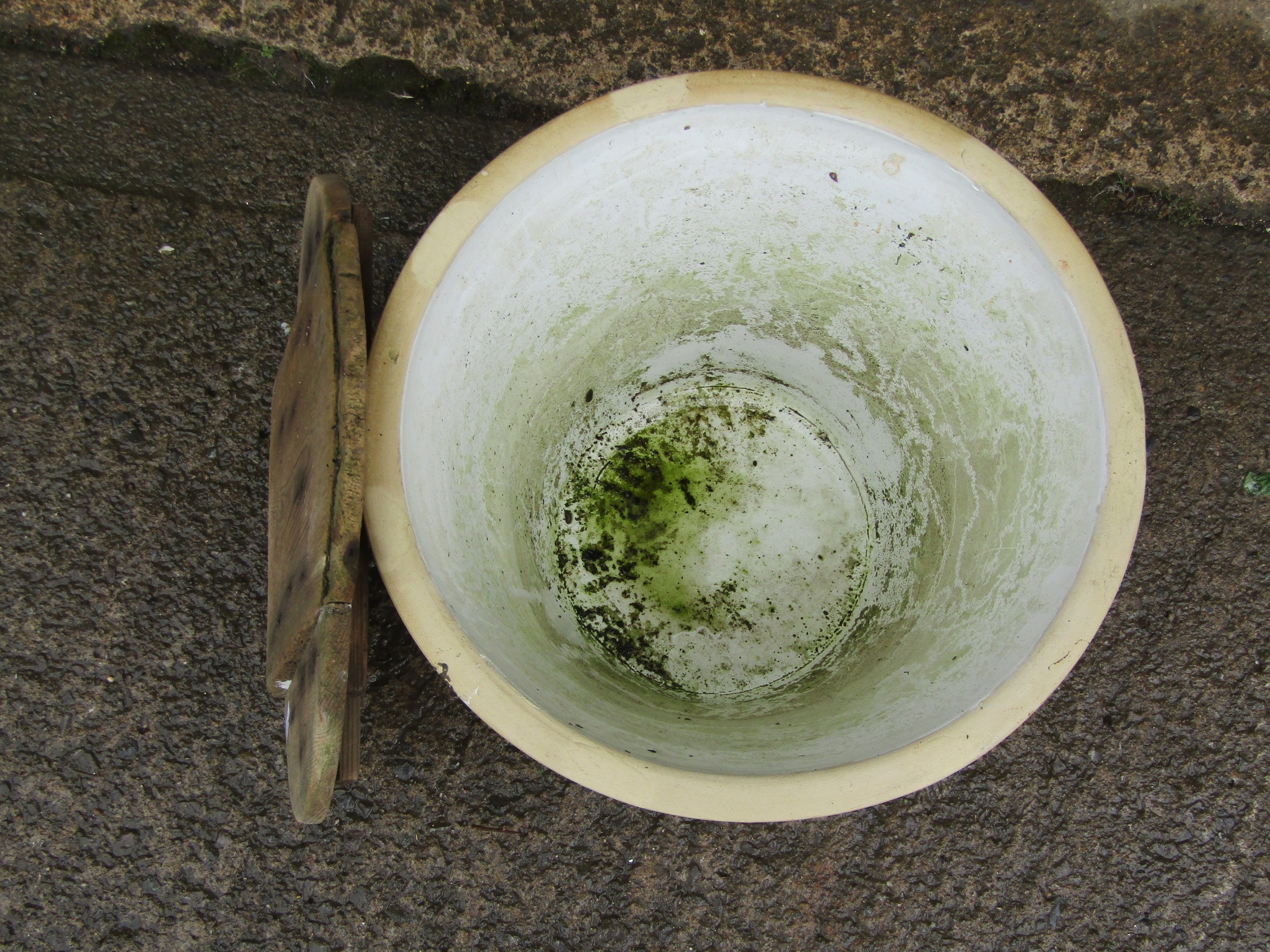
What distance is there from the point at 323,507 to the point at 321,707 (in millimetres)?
259

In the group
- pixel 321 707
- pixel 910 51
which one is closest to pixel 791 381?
pixel 910 51

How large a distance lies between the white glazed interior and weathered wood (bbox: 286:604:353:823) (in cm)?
15

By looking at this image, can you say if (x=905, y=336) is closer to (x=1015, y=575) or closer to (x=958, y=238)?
(x=958, y=238)

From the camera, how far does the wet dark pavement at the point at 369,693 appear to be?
161 centimetres

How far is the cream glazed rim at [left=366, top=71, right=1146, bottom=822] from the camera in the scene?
41.4 inches

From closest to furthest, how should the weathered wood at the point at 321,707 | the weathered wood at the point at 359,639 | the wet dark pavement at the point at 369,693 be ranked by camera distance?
1. the weathered wood at the point at 321,707
2. the weathered wood at the point at 359,639
3. the wet dark pavement at the point at 369,693

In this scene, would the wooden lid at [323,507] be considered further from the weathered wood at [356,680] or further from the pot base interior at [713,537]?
the pot base interior at [713,537]

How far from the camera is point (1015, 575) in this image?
1.21m

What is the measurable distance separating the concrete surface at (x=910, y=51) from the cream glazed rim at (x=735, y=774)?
0.75 metres

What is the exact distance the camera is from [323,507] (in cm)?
102

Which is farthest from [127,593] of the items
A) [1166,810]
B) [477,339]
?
[1166,810]

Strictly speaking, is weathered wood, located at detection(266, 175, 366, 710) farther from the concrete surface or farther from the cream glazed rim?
the concrete surface

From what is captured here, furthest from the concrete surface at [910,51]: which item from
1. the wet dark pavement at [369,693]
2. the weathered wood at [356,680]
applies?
the weathered wood at [356,680]

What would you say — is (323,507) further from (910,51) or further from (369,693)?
(910,51)
